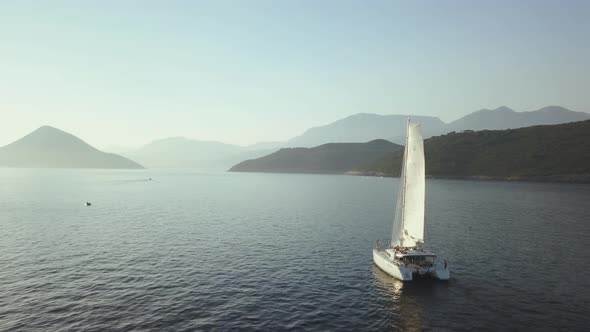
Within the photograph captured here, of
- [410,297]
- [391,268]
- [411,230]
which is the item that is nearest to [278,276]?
[391,268]

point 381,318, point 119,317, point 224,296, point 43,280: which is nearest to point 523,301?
point 381,318

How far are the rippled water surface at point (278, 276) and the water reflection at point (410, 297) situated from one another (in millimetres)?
177

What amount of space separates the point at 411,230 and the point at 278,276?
17994mm

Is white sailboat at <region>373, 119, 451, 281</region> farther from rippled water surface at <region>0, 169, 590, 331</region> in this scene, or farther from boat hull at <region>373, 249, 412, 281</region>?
rippled water surface at <region>0, 169, 590, 331</region>

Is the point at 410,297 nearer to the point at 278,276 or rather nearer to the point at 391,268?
the point at 391,268

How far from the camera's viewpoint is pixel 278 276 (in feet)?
146

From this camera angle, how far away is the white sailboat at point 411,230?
42.2m

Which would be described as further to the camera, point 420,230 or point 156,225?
point 156,225

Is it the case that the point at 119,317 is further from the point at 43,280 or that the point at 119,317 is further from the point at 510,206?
the point at 510,206

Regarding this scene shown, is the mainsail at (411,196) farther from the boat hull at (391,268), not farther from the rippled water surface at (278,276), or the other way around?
the rippled water surface at (278,276)

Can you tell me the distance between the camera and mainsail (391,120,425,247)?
4331cm

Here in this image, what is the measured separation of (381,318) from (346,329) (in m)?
4.22

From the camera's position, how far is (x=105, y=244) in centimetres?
6084

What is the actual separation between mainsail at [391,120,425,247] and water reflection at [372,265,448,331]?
5436 millimetres
